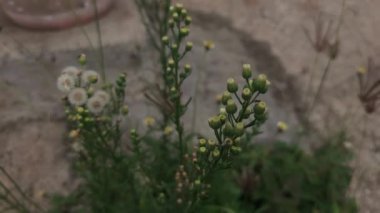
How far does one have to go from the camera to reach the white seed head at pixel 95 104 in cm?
173

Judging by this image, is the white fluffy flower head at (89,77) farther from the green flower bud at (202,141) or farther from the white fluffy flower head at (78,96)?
the green flower bud at (202,141)

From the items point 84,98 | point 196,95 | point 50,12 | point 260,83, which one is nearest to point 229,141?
point 260,83

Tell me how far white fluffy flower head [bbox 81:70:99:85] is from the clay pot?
1.46 m

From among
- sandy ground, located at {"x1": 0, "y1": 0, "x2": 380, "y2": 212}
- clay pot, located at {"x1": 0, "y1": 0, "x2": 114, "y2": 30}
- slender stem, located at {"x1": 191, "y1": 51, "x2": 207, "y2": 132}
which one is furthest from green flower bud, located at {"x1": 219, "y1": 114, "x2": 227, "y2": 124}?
clay pot, located at {"x1": 0, "y1": 0, "x2": 114, "y2": 30}

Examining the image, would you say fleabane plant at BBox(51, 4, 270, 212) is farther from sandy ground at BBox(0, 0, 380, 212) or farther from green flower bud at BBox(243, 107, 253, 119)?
sandy ground at BBox(0, 0, 380, 212)

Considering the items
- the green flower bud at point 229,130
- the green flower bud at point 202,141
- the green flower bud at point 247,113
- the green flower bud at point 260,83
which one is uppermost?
the green flower bud at point 260,83

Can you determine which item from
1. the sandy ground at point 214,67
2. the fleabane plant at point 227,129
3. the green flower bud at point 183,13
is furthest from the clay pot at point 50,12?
the fleabane plant at point 227,129

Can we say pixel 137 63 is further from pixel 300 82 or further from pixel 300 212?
pixel 300 212

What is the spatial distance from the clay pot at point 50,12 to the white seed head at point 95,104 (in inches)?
56.5

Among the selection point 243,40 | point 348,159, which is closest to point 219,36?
point 243,40

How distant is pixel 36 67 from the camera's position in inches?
117

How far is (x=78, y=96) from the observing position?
5.47 ft

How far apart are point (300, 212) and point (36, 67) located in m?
1.56

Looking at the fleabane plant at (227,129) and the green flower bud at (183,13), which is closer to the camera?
the fleabane plant at (227,129)
